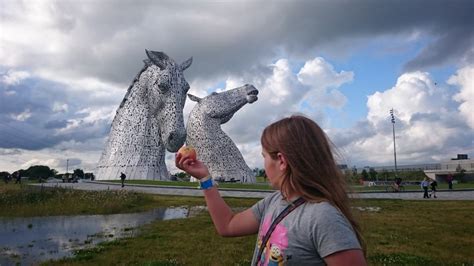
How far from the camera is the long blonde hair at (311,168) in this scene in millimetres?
2014

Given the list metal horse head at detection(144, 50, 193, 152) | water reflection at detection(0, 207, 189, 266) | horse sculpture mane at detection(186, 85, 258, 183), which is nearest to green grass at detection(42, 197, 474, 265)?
water reflection at detection(0, 207, 189, 266)

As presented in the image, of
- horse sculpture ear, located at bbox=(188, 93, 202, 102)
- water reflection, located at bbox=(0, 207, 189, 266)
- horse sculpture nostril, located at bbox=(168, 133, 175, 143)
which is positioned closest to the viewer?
water reflection, located at bbox=(0, 207, 189, 266)

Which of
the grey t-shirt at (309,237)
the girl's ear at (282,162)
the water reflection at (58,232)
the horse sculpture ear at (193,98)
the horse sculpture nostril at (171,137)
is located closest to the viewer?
the grey t-shirt at (309,237)

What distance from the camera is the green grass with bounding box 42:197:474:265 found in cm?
712

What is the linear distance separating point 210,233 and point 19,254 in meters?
4.12

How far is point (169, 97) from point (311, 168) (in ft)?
91.6

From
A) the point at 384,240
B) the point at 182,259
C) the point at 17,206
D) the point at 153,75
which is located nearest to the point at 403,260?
the point at 384,240

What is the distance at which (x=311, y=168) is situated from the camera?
2.02m

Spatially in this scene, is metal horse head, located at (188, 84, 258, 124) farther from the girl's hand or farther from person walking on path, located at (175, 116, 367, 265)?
person walking on path, located at (175, 116, 367, 265)

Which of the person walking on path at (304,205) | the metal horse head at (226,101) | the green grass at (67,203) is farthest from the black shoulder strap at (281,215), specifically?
the metal horse head at (226,101)

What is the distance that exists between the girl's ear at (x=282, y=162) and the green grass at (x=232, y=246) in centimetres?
516

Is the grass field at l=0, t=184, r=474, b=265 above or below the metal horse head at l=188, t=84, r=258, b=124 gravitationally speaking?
below

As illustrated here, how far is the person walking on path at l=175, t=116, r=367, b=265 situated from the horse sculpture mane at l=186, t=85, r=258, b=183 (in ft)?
106

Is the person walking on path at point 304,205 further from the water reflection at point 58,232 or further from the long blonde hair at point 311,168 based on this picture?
the water reflection at point 58,232
